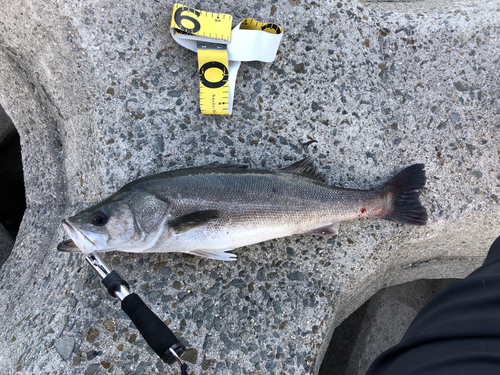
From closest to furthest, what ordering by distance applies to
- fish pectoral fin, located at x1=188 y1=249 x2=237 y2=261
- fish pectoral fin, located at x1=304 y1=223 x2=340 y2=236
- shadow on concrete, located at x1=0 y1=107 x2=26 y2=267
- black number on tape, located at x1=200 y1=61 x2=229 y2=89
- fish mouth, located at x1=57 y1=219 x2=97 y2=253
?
fish mouth, located at x1=57 y1=219 x2=97 y2=253 → fish pectoral fin, located at x1=188 y1=249 x2=237 y2=261 → fish pectoral fin, located at x1=304 y1=223 x2=340 y2=236 → black number on tape, located at x1=200 y1=61 x2=229 y2=89 → shadow on concrete, located at x1=0 y1=107 x2=26 y2=267

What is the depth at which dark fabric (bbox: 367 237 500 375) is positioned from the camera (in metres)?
1.09

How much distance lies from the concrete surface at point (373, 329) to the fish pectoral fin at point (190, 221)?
236cm

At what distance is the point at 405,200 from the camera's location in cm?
216

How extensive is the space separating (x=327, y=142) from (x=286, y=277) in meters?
1.09

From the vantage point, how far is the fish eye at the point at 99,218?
171 cm

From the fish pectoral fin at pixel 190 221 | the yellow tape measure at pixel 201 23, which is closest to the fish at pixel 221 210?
the fish pectoral fin at pixel 190 221

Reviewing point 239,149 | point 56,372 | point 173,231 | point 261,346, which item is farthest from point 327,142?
point 56,372

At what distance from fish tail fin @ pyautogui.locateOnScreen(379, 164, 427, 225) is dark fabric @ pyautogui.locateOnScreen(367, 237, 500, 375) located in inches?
26.6

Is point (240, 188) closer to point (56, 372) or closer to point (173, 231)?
point (173, 231)

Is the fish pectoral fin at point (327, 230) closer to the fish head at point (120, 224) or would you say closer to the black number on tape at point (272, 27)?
the fish head at point (120, 224)

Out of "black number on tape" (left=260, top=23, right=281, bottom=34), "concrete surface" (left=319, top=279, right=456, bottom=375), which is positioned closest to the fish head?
"black number on tape" (left=260, top=23, right=281, bottom=34)

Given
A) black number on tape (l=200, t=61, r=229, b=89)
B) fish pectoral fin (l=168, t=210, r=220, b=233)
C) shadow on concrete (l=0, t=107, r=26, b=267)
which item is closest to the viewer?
fish pectoral fin (l=168, t=210, r=220, b=233)

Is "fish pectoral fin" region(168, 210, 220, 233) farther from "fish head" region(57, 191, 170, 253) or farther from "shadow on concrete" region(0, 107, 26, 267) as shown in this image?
"shadow on concrete" region(0, 107, 26, 267)

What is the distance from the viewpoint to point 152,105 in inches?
89.0
